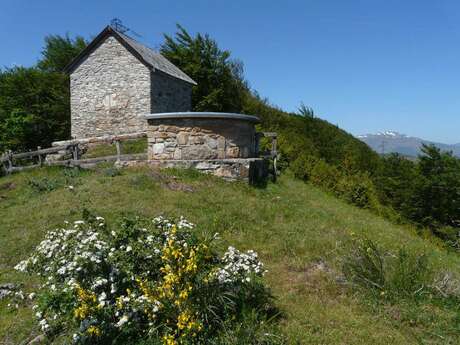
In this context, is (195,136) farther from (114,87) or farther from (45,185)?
(114,87)

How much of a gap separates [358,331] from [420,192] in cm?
1348

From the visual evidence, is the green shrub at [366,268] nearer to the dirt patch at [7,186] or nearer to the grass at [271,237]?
the grass at [271,237]

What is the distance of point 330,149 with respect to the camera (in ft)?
59.1

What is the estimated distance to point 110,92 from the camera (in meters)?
15.3

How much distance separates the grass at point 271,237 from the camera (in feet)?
11.6

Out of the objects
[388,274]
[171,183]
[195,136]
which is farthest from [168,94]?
[388,274]

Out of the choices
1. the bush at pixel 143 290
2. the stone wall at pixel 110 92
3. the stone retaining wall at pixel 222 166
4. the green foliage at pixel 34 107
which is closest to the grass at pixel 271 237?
the stone retaining wall at pixel 222 166

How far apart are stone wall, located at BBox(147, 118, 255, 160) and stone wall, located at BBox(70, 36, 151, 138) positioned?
604cm

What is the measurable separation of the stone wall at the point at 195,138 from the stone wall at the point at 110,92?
6.04 m

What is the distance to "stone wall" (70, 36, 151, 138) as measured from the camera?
14.9m

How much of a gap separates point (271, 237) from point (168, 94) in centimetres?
1186

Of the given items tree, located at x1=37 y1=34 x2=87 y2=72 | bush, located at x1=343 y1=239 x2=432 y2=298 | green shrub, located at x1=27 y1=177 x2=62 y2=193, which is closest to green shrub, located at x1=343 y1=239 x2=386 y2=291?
bush, located at x1=343 y1=239 x2=432 y2=298

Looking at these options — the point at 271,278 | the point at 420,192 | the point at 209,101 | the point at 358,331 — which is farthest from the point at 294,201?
the point at 209,101

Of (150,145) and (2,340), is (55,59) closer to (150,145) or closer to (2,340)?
(150,145)
